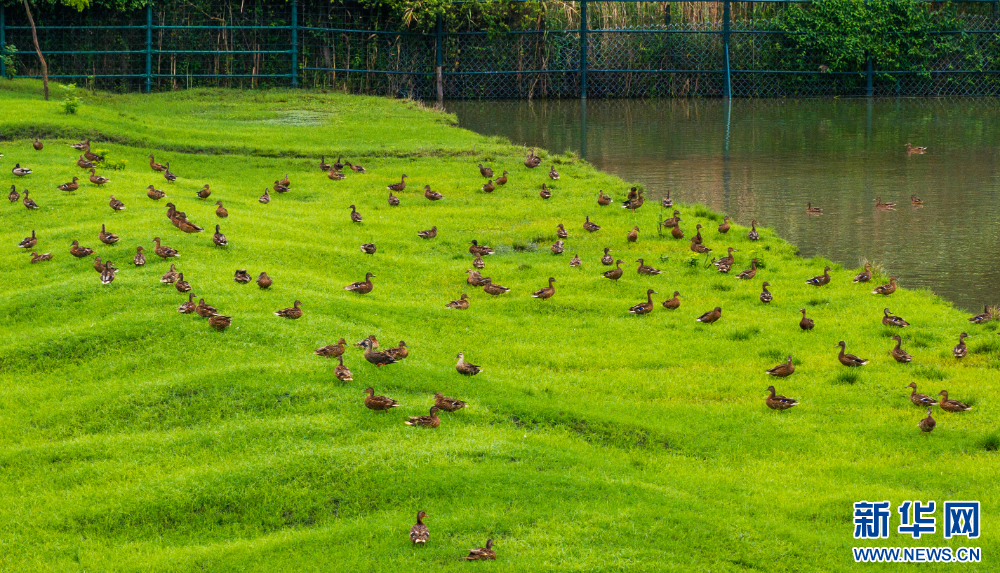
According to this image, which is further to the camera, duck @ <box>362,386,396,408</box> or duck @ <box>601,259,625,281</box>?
duck @ <box>601,259,625,281</box>

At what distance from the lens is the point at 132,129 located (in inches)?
1465

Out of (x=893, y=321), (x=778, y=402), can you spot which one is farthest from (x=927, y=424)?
(x=893, y=321)

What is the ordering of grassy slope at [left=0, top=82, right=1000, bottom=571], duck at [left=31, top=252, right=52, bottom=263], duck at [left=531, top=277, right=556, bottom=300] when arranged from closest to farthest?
1. grassy slope at [left=0, top=82, right=1000, bottom=571]
2. duck at [left=531, top=277, right=556, bottom=300]
3. duck at [left=31, top=252, right=52, bottom=263]

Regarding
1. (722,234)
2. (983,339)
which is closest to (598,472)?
(983,339)

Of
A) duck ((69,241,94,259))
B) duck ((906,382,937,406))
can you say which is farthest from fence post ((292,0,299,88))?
duck ((906,382,937,406))

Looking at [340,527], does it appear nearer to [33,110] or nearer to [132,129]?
[132,129]

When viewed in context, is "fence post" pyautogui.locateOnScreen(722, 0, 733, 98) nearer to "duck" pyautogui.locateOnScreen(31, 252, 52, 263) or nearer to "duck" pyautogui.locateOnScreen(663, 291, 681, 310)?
"duck" pyautogui.locateOnScreen(663, 291, 681, 310)

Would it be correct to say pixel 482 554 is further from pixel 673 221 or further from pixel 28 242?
pixel 673 221

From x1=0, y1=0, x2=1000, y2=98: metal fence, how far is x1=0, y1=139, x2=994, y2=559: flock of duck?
67.4 feet

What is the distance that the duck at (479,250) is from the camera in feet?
82.1

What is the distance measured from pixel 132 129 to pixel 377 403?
24921 mm

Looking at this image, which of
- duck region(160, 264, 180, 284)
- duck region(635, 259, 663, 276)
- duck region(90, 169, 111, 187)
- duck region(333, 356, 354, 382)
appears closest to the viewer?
duck region(333, 356, 354, 382)

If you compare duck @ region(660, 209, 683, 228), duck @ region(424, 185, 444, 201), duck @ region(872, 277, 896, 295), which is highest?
duck @ region(424, 185, 444, 201)

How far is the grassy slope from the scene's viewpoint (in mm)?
12773
